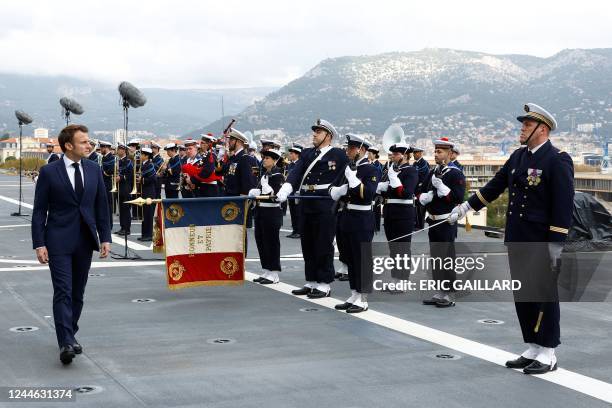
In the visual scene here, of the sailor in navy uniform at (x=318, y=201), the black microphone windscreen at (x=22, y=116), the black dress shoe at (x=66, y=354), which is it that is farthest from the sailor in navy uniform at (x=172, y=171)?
the black dress shoe at (x=66, y=354)

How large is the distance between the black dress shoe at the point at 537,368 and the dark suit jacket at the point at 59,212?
11.6 ft

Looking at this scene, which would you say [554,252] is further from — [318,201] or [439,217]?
[318,201]

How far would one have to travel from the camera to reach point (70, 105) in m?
17.6

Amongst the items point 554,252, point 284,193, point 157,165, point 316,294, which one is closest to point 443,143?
point 284,193

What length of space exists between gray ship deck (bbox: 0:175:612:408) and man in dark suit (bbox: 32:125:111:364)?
426 mm

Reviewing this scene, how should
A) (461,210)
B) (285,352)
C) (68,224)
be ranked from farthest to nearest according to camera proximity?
(461,210), (285,352), (68,224)

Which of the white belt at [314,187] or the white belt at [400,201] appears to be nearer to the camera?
the white belt at [314,187]

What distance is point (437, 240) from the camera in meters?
9.17

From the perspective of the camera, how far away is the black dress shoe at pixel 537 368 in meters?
6.10

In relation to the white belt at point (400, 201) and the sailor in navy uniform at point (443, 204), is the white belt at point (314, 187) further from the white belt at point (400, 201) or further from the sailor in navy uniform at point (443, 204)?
the white belt at point (400, 201)

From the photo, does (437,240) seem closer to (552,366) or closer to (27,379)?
(552,366)

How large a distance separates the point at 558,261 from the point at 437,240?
312 centimetres

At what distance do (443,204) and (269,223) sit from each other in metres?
2.51

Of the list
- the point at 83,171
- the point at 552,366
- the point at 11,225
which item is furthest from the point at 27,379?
the point at 11,225
